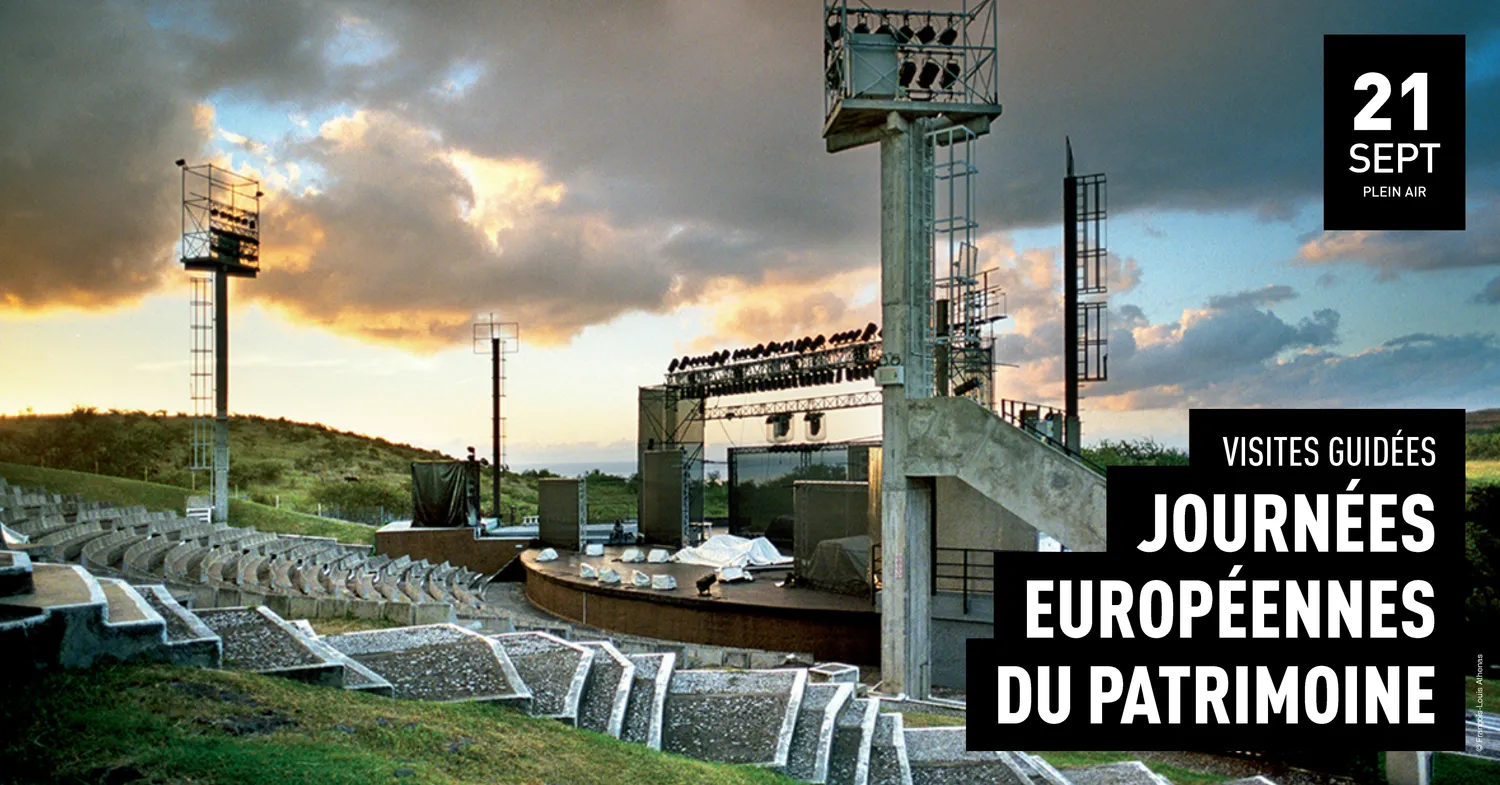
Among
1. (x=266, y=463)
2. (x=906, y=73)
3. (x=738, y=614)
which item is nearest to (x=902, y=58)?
(x=906, y=73)

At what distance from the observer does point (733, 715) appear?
971 centimetres

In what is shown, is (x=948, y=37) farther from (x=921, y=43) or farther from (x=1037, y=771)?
(x=1037, y=771)

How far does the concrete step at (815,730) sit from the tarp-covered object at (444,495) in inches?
1027

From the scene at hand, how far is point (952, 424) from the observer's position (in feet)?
51.8

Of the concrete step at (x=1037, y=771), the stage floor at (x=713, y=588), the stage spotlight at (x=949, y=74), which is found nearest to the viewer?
the concrete step at (x=1037, y=771)

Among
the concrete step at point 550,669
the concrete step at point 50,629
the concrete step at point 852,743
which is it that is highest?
the concrete step at point 50,629

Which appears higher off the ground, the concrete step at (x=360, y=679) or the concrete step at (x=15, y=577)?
the concrete step at (x=15, y=577)

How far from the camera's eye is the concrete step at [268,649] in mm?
7500

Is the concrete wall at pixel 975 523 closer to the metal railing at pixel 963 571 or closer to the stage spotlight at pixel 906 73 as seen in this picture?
the metal railing at pixel 963 571

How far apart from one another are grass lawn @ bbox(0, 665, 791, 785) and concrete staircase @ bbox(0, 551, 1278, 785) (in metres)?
0.30

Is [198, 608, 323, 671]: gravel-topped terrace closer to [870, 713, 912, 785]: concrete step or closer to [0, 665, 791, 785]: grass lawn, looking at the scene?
[0, 665, 791, 785]: grass lawn

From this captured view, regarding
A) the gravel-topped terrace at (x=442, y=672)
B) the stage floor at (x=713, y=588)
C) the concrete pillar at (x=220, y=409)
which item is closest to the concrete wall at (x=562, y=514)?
the stage floor at (x=713, y=588)

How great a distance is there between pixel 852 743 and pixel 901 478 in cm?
696

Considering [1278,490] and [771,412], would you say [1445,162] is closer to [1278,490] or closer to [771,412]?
[1278,490]
